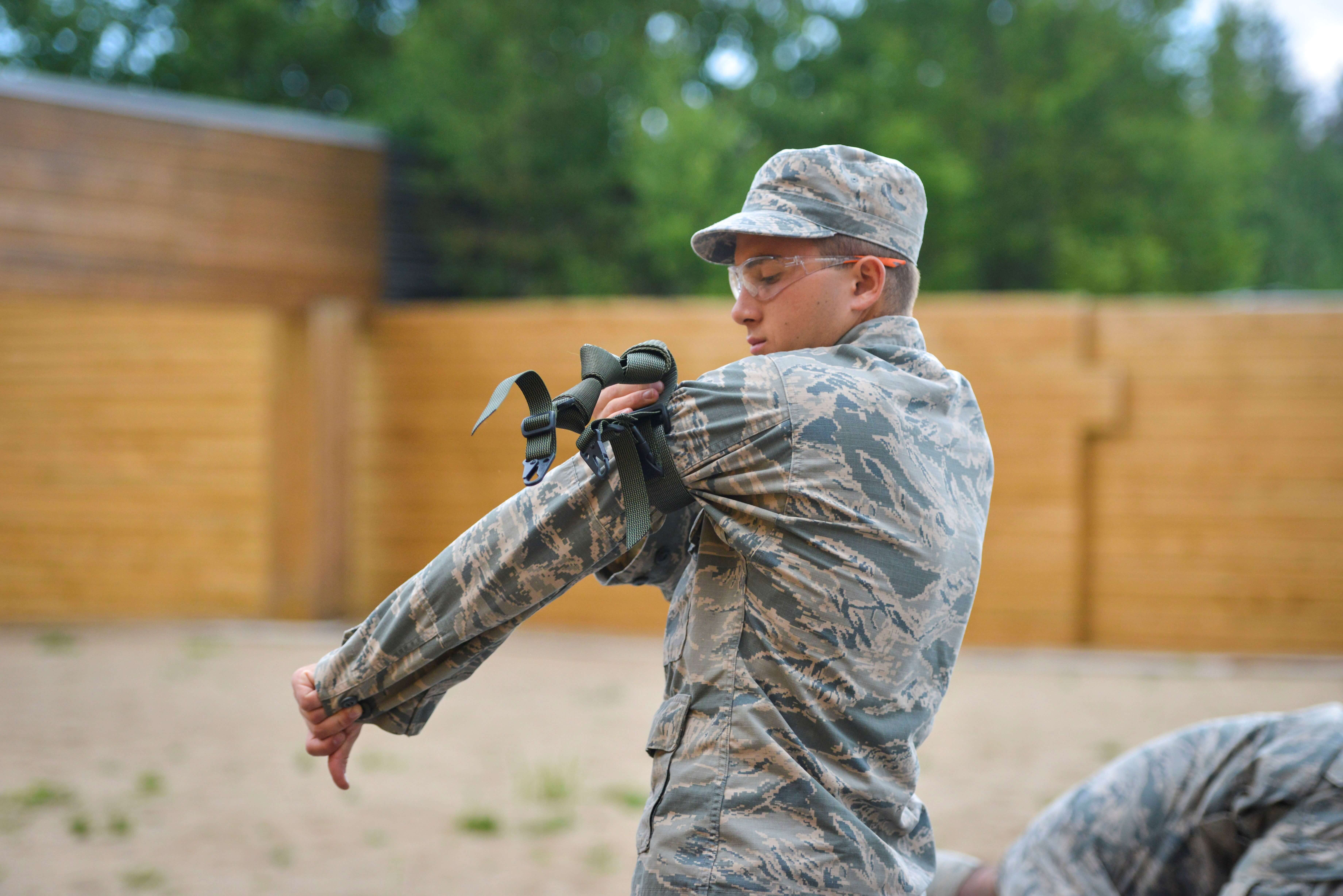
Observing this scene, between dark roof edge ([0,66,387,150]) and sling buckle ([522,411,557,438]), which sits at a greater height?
dark roof edge ([0,66,387,150])

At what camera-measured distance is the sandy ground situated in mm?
4598

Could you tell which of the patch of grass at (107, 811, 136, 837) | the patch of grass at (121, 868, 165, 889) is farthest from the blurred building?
the patch of grass at (121, 868, 165, 889)

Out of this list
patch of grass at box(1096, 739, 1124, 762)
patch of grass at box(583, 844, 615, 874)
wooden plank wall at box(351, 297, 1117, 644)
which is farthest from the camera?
wooden plank wall at box(351, 297, 1117, 644)

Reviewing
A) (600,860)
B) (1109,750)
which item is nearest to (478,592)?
(600,860)

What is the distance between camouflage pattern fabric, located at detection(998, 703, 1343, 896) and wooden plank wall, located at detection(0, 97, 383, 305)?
839 centimetres

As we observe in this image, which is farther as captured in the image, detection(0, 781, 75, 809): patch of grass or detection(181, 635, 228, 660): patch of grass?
detection(181, 635, 228, 660): patch of grass

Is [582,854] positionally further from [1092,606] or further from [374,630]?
[1092,606]

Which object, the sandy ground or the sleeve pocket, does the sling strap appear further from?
the sandy ground

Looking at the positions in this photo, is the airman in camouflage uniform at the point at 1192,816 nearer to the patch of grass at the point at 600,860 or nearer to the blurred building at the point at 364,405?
the patch of grass at the point at 600,860

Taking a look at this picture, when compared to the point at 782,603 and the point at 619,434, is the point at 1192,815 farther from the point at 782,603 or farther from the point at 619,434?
the point at 619,434

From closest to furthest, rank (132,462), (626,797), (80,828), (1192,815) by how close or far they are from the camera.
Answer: (1192,815)
(80,828)
(626,797)
(132,462)

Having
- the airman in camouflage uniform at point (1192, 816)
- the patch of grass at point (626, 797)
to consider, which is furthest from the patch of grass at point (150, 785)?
the airman in camouflage uniform at point (1192, 816)

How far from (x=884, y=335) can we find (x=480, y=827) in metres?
3.85

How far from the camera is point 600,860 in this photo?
15.2ft
